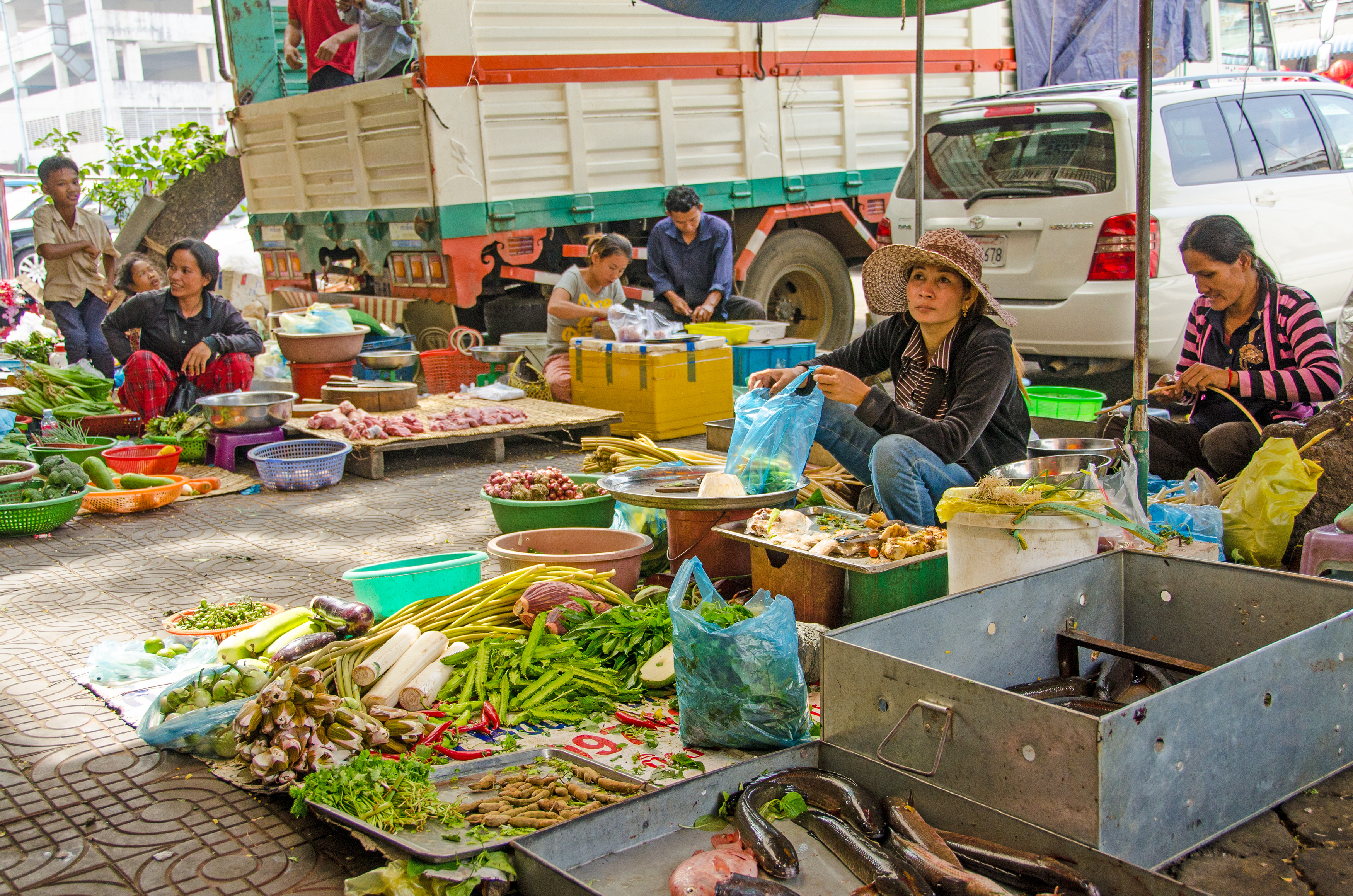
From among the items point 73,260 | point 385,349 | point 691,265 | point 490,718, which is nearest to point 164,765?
point 490,718

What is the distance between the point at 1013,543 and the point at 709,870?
1.53m

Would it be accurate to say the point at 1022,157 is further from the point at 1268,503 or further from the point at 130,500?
the point at 130,500

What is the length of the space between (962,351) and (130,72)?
41.3 metres

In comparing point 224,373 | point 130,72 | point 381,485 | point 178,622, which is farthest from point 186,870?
point 130,72

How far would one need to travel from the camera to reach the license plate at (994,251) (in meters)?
7.16

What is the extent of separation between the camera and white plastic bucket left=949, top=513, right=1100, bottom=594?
3.29 m

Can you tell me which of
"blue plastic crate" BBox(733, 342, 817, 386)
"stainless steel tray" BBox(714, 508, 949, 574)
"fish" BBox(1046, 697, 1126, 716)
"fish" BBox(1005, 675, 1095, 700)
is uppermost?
"blue plastic crate" BBox(733, 342, 817, 386)

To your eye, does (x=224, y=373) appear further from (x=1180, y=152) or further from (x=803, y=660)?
(x=1180, y=152)

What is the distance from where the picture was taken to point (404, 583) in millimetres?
4055

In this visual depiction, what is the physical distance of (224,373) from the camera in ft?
24.2

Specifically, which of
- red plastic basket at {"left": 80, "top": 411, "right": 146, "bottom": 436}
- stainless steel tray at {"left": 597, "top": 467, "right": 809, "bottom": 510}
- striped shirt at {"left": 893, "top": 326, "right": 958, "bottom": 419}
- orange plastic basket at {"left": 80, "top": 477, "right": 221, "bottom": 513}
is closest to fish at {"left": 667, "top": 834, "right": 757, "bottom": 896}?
stainless steel tray at {"left": 597, "top": 467, "right": 809, "bottom": 510}

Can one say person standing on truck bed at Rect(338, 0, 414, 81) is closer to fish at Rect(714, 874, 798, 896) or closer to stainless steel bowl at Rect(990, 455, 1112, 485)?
stainless steel bowl at Rect(990, 455, 1112, 485)

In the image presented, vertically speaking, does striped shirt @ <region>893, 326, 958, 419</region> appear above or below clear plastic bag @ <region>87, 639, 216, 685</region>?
above

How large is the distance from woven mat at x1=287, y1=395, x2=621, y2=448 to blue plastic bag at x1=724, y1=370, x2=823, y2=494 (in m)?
2.87
